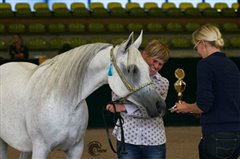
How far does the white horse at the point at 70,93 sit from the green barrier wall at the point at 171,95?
5.27 m

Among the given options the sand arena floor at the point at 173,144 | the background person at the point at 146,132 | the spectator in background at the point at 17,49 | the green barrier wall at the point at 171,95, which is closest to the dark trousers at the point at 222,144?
the background person at the point at 146,132

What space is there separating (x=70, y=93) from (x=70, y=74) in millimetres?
127

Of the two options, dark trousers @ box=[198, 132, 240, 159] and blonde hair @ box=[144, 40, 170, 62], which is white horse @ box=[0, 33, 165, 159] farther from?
dark trousers @ box=[198, 132, 240, 159]

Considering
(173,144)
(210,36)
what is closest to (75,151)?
(210,36)

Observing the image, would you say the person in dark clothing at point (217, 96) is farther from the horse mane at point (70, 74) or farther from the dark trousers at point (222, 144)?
the horse mane at point (70, 74)

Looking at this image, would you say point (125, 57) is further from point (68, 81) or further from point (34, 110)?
point (34, 110)

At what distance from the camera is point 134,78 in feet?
9.88

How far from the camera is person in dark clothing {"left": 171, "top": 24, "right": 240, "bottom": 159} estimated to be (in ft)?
10.3

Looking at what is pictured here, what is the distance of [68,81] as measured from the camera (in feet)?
10.7

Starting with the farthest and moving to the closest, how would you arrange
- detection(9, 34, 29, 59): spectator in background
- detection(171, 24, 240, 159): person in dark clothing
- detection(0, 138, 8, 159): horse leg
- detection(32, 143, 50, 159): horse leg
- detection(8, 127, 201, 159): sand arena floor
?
1. detection(9, 34, 29, 59): spectator in background
2. detection(8, 127, 201, 159): sand arena floor
3. detection(0, 138, 8, 159): horse leg
4. detection(32, 143, 50, 159): horse leg
5. detection(171, 24, 240, 159): person in dark clothing

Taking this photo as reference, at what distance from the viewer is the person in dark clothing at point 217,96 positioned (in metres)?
3.13

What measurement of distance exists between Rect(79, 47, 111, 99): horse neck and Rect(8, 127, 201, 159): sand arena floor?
2483mm

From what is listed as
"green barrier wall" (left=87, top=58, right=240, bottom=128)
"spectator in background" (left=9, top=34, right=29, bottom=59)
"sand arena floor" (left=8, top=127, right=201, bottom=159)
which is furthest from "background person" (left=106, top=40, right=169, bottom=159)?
"spectator in background" (left=9, top=34, right=29, bottom=59)

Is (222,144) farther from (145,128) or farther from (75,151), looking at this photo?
(75,151)
